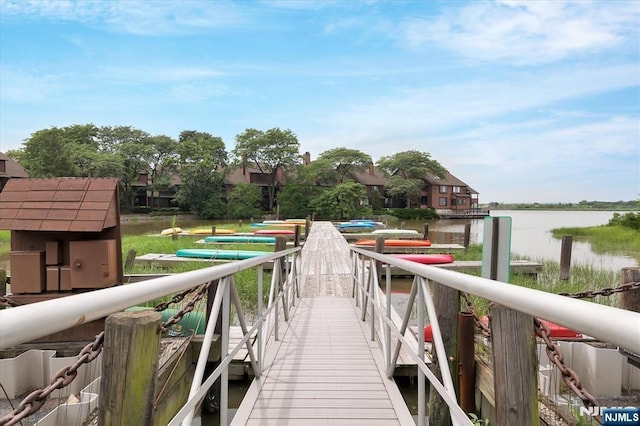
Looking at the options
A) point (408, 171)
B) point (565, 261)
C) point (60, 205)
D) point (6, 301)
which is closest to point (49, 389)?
point (6, 301)

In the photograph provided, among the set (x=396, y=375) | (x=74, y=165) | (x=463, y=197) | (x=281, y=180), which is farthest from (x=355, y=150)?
(x=396, y=375)

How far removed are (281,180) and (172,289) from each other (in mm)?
53902

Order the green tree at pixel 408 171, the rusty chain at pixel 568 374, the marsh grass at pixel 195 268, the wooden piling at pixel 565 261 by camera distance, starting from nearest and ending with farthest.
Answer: the rusty chain at pixel 568 374
the marsh grass at pixel 195 268
the wooden piling at pixel 565 261
the green tree at pixel 408 171

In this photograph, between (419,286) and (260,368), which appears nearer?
(419,286)

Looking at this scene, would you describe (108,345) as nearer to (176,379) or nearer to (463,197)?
(176,379)

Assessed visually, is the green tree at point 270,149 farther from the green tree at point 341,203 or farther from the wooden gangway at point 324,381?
the wooden gangway at point 324,381

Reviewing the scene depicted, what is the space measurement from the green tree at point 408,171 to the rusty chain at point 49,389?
180 ft

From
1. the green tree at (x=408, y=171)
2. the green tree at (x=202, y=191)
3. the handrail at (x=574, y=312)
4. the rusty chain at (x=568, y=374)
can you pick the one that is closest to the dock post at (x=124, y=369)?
the handrail at (x=574, y=312)

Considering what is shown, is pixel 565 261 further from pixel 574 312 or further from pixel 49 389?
pixel 49 389

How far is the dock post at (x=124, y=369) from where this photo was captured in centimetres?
127

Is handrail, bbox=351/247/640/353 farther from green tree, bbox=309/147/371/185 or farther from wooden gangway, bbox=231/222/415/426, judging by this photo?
green tree, bbox=309/147/371/185

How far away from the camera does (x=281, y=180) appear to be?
5519 centimetres

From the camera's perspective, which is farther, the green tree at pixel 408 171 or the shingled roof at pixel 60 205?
the green tree at pixel 408 171

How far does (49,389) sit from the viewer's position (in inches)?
45.6
